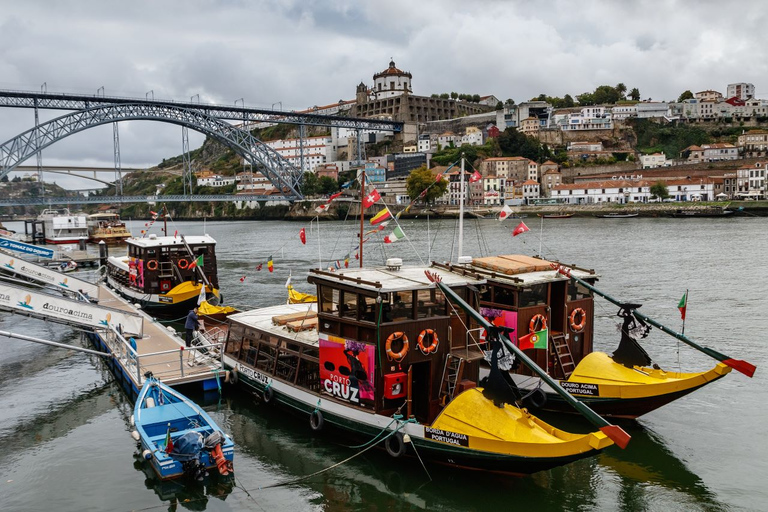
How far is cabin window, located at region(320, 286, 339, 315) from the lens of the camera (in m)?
10.6

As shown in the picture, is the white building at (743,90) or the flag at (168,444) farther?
the white building at (743,90)

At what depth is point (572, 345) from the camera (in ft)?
42.1

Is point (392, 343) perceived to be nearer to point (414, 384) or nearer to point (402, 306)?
point (402, 306)

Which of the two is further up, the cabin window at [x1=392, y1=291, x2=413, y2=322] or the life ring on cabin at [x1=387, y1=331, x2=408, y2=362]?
the cabin window at [x1=392, y1=291, x2=413, y2=322]

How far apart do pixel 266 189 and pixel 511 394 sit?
115 meters

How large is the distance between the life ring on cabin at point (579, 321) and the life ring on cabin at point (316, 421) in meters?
5.29

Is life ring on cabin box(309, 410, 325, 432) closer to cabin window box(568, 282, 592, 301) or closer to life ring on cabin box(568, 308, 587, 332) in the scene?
life ring on cabin box(568, 308, 587, 332)

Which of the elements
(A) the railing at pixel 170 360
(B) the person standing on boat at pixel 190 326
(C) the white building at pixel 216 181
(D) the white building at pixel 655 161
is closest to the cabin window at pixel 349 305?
(A) the railing at pixel 170 360

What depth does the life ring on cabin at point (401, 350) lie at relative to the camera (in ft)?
32.0

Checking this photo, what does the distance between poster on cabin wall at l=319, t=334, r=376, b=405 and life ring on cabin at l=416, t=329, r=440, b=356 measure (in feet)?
2.46

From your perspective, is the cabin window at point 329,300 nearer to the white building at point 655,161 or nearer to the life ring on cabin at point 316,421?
the life ring on cabin at point 316,421

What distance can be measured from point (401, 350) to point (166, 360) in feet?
25.0

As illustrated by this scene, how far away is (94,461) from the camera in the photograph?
36.0 ft

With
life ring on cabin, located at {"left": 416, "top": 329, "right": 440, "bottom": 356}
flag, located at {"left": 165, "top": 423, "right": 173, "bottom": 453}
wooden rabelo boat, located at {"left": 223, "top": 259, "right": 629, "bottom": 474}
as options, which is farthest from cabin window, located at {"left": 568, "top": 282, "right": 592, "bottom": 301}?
flag, located at {"left": 165, "top": 423, "right": 173, "bottom": 453}
